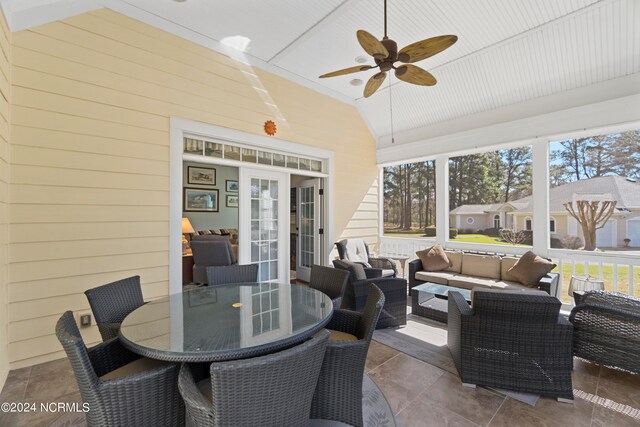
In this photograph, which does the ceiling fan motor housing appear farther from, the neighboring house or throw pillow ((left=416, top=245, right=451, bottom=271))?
the neighboring house

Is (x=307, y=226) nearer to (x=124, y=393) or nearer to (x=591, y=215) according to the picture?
(x=591, y=215)

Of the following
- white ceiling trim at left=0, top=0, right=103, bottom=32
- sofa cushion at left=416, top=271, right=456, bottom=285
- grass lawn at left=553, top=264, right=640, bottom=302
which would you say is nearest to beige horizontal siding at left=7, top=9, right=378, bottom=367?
white ceiling trim at left=0, top=0, right=103, bottom=32

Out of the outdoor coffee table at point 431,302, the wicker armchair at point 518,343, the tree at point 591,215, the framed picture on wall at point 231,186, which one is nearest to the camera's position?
the wicker armchair at point 518,343

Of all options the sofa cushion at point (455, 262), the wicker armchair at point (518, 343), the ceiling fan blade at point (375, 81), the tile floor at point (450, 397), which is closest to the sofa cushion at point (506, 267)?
the sofa cushion at point (455, 262)

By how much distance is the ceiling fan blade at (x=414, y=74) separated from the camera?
9.37 ft

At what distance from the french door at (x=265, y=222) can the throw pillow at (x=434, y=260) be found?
2362mm

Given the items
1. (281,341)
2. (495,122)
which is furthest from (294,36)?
(281,341)

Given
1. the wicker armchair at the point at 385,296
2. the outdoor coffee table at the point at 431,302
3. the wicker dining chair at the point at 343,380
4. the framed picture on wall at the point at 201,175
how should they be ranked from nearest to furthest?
the wicker dining chair at the point at 343,380 → the wicker armchair at the point at 385,296 → the outdoor coffee table at the point at 431,302 → the framed picture on wall at the point at 201,175

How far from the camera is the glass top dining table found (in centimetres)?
147

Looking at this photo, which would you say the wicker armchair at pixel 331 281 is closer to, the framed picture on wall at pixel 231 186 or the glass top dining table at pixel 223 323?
the glass top dining table at pixel 223 323

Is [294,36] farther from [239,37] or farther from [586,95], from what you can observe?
[586,95]

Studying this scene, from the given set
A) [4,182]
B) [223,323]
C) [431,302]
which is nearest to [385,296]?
[431,302]

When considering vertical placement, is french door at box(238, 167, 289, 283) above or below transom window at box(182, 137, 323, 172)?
below

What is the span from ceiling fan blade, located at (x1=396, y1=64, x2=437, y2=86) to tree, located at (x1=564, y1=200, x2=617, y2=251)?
321 cm
